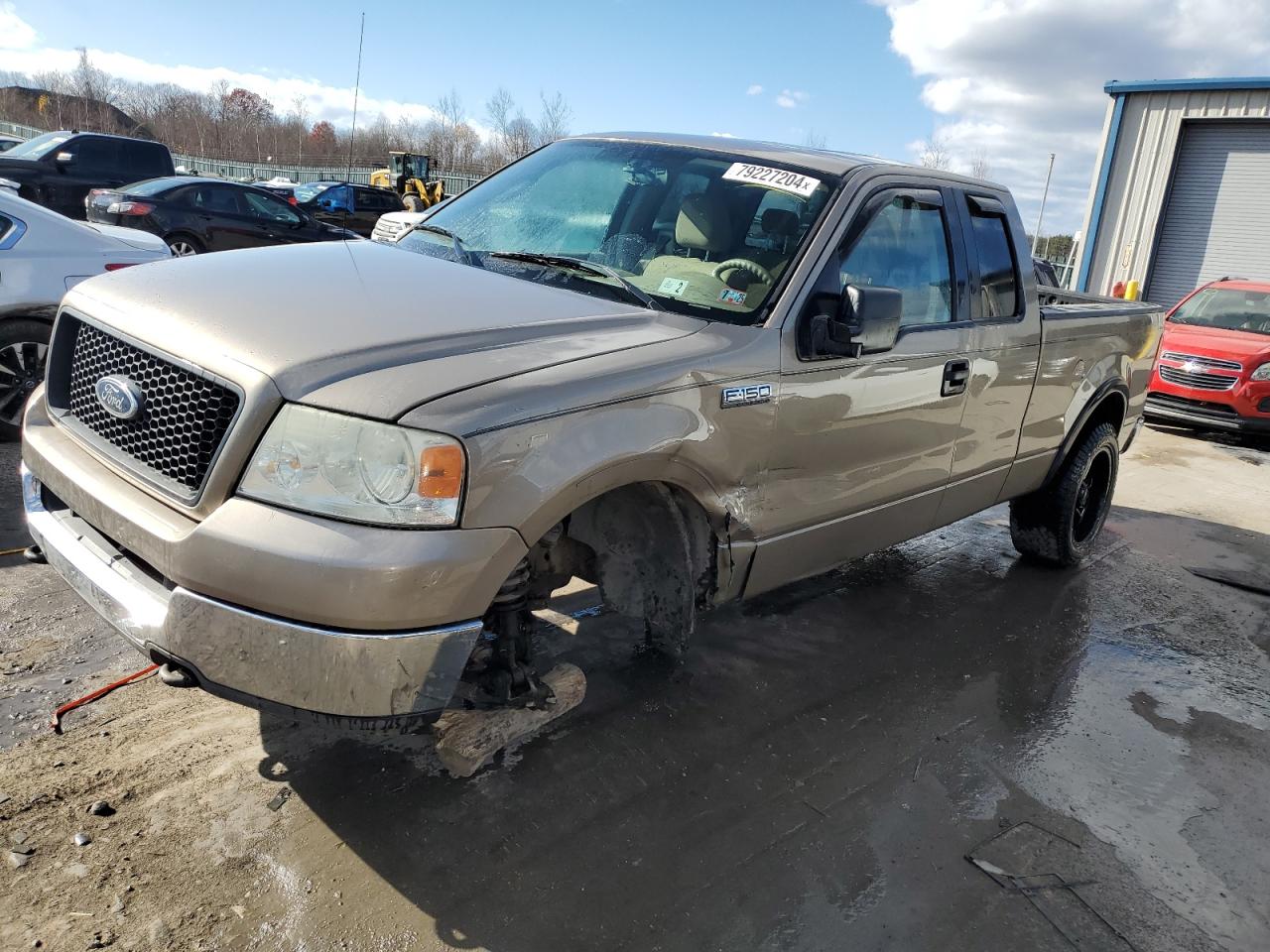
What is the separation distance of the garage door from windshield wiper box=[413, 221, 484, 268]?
17804 millimetres

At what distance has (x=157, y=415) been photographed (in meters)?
2.45

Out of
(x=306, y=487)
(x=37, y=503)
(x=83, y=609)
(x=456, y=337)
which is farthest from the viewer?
(x=83, y=609)

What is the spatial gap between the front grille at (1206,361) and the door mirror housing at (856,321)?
864 cm

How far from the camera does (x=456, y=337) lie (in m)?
2.50

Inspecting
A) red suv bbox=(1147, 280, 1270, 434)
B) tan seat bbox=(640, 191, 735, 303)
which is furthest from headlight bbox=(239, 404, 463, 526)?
red suv bbox=(1147, 280, 1270, 434)

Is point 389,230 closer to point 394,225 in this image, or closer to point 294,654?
point 394,225

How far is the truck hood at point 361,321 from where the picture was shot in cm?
225

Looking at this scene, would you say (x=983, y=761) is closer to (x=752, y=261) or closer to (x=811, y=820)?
(x=811, y=820)

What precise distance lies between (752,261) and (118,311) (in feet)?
6.41

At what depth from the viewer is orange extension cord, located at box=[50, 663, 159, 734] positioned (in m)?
3.01

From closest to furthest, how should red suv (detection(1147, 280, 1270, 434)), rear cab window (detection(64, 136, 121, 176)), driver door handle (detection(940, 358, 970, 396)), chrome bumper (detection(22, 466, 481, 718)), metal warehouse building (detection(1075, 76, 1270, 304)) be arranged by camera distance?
chrome bumper (detection(22, 466, 481, 718)), driver door handle (detection(940, 358, 970, 396)), red suv (detection(1147, 280, 1270, 434)), rear cab window (detection(64, 136, 121, 176)), metal warehouse building (detection(1075, 76, 1270, 304))

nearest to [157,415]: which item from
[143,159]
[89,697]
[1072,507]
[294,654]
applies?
[294,654]

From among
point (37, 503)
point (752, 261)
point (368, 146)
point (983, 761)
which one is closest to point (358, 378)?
point (37, 503)

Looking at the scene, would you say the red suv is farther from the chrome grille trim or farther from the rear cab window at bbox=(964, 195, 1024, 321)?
the chrome grille trim
